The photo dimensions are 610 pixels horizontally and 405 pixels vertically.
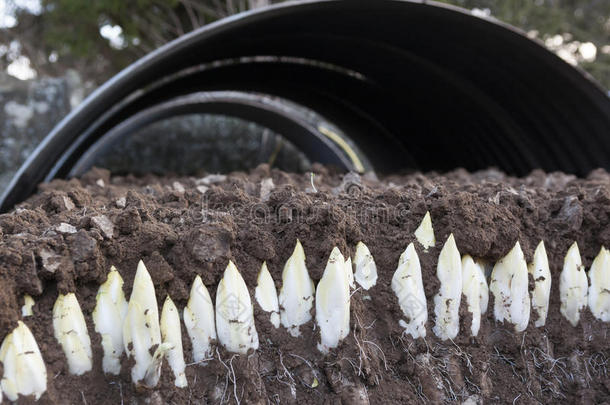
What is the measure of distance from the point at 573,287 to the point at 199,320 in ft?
4.61

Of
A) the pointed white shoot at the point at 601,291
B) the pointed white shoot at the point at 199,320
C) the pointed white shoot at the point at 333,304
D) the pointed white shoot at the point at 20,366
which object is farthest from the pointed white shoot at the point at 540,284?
the pointed white shoot at the point at 20,366

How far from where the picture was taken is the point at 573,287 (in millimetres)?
2064

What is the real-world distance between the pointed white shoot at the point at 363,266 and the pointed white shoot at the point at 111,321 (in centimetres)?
74

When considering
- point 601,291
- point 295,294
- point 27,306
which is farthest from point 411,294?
point 27,306

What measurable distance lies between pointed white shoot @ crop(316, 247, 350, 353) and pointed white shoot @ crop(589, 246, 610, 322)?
1051 millimetres

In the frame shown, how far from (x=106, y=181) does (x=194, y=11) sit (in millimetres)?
4909

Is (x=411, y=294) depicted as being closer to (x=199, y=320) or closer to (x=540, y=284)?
(x=540, y=284)

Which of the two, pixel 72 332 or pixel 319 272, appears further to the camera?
pixel 319 272

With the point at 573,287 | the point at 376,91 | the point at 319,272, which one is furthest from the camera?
the point at 376,91

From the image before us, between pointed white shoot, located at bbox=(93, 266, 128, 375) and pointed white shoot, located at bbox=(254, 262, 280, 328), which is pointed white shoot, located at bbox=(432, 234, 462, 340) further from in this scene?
pointed white shoot, located at bbox=(93, 266, 128, 375)

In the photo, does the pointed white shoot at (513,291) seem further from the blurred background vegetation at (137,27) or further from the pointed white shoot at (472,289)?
the blurred background vegetation at (137,27)

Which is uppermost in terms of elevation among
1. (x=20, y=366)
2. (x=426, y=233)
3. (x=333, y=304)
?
(x=426, y=233)

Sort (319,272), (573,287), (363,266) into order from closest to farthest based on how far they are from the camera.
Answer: (319,272)
(363,266)
(573,287)

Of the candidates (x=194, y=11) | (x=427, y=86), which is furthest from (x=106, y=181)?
(x=194, y=11)
